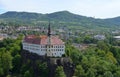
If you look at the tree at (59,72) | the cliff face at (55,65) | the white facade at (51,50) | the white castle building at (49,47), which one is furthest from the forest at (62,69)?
the white castle building at (49,47)

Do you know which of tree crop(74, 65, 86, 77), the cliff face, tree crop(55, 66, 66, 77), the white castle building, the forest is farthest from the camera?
the white castle building

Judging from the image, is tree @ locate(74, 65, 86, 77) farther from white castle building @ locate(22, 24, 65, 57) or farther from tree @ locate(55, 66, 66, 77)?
white castle building @ locate(22, 24, 65, 57)

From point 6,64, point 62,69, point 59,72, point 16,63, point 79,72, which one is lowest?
point 16,63

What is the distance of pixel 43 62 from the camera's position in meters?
70.2

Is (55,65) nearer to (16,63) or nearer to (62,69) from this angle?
(62,69)

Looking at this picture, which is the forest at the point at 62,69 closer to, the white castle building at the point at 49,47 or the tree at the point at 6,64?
the tree at the point at 6,64

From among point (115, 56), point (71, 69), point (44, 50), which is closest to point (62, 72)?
point (71, 69)

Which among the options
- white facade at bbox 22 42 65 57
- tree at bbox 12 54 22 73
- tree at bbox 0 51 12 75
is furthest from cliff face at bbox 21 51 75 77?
tree at bbox 12 54 22 73

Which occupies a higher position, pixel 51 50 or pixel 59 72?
pixel 51 50

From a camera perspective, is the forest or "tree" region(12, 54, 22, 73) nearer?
the forest

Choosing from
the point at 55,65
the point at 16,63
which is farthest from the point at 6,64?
the point at 55,65

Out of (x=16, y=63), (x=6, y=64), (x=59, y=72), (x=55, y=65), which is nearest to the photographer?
(x=59, y=72)

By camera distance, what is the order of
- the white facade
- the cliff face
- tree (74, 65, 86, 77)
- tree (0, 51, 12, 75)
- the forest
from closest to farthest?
tree (74, 65, 86, 77)
the forest
the cliff face
the white facade
tree (0, 51, 12, 75)

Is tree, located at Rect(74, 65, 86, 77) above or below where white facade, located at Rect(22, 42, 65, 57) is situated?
below
